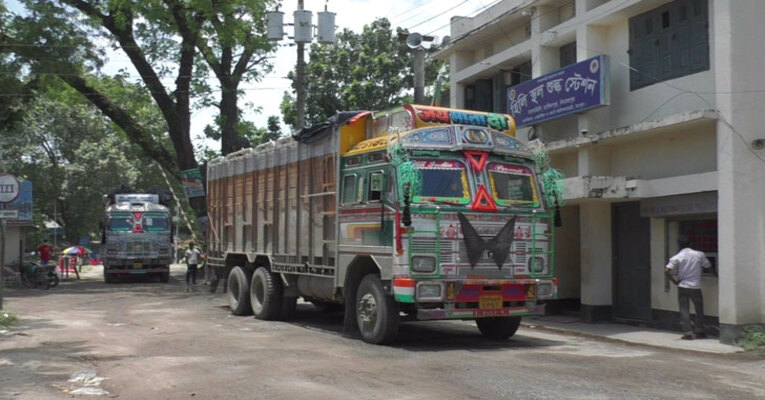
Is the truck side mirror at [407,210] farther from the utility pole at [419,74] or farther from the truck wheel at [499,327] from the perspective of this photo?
the utility pole at [419,74]

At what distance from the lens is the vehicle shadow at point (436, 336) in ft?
37.6

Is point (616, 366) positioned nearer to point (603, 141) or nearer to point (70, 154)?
point (603, 141)

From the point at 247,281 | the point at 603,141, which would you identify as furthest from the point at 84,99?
the point at 603,141

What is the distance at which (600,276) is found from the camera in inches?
600

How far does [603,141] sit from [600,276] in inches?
108

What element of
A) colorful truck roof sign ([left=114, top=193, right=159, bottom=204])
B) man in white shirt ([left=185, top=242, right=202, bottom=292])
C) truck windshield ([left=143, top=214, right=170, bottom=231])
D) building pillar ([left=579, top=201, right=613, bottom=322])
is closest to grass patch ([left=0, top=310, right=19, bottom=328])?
man in white shirt ([left=185, top=242, right=202, bottom=292])

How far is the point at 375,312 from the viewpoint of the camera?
447 inches

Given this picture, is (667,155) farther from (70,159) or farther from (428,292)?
(70,159)

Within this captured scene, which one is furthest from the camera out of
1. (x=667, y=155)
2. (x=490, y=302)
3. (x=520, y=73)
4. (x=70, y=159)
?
(x=70, y=159)

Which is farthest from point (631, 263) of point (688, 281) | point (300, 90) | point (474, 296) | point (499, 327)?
point (300, 90)

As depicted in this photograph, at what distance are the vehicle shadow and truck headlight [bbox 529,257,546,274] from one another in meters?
1.17

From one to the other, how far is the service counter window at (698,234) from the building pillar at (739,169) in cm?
110

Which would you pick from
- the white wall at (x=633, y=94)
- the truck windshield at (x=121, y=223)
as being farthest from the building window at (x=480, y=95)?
the truck windshield at (x=121, y=223)

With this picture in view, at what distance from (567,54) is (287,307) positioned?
26.8 feet
